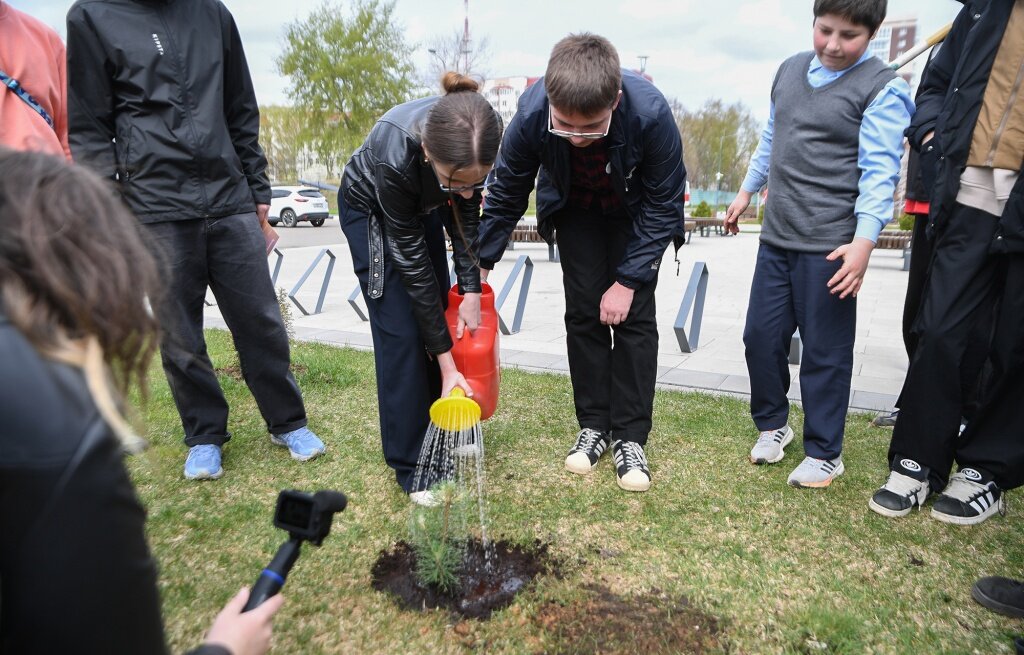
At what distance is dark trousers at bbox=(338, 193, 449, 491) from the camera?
2.69 metres

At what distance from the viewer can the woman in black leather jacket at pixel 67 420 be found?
2.46ft

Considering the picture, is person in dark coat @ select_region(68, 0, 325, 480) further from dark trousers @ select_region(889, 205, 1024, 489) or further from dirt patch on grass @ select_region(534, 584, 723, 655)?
dark trousers @ select_region(889, 205, 1024, 489)

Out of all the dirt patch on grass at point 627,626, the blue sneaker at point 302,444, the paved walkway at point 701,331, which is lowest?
the paved walkway at point 701,331

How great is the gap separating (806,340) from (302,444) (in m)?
2.35

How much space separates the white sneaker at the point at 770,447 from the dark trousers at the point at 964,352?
1.92ft

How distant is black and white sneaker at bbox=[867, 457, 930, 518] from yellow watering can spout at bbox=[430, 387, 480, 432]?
5.43 ft

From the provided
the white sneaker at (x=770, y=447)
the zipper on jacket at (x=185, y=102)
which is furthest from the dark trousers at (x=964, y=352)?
the zipper on jacket at (x=185, y=102)

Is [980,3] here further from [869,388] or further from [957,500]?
[869,388]

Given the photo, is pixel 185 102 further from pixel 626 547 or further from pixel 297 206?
pixel 297 206

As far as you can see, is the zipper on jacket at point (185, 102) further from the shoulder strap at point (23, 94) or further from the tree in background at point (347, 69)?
the tree in background at point (347, 69)

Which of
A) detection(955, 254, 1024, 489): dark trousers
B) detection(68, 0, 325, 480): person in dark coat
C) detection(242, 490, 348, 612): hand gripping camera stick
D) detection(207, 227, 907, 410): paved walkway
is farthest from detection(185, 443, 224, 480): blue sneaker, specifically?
detection(955, 254, 1024, 489): dark trousers

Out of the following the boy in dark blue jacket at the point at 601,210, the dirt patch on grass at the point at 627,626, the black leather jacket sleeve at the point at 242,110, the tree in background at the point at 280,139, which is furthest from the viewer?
the tree in background at the point at 280,139

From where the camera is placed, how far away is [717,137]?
49156 millimetres

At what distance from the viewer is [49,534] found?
2.49 feet
